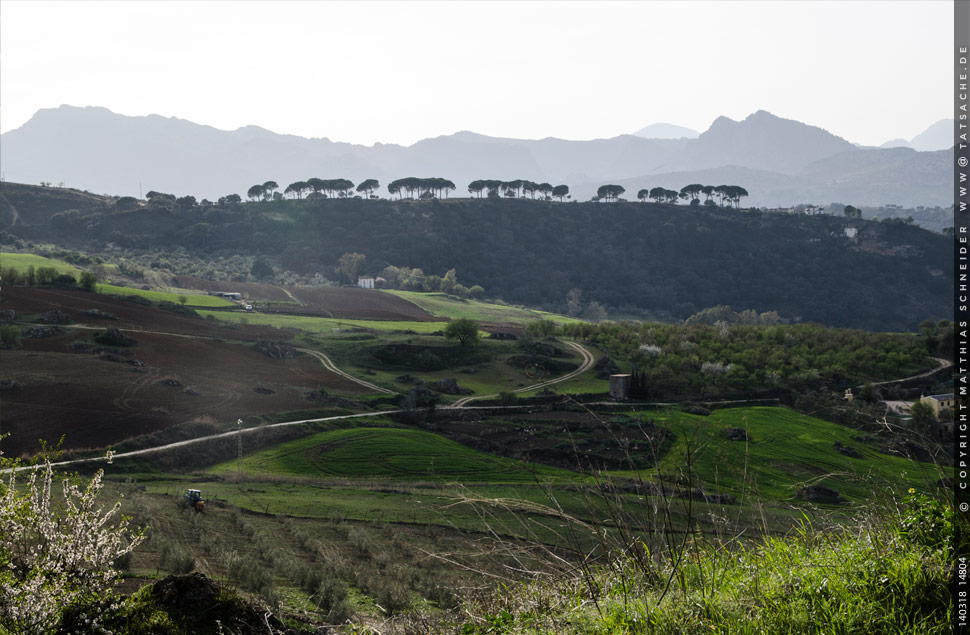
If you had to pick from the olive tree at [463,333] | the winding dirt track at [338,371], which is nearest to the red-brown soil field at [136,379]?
the winding dirt track at [338,371]

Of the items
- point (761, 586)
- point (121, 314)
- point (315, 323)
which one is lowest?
point (315, 323)

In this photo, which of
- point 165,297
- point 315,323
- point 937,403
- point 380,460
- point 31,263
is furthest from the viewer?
point 31,263

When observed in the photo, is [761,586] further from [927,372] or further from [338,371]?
[927,372]

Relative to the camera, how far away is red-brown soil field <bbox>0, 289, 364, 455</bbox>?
45.5m

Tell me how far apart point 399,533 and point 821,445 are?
123ft

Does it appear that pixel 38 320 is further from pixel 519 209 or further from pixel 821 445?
pixel 519 209

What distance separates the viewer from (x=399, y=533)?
28.5m

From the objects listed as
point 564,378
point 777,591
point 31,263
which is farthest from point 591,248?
point 777,591

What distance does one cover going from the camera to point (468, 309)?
394 ft

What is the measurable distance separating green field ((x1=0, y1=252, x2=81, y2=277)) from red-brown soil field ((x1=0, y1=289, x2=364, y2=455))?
705 inches

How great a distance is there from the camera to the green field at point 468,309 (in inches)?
4454

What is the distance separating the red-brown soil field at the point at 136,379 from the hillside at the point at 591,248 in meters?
73.9

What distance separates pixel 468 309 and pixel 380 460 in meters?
75.7

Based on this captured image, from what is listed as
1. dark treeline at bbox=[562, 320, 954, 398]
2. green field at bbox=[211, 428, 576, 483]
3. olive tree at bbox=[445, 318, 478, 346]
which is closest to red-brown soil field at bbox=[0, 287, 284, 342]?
olive tree at bbox=[445, 318, 478, 346]
